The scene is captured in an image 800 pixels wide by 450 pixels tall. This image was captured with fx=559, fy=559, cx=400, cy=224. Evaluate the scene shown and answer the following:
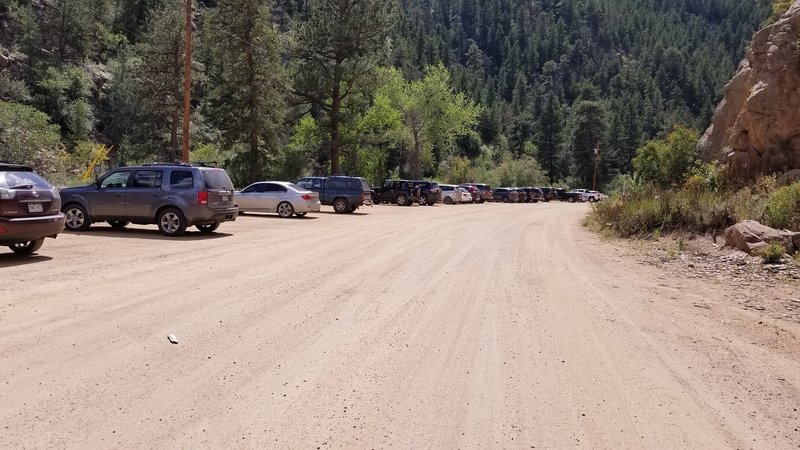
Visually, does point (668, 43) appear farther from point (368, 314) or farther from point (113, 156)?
point (368, 314)

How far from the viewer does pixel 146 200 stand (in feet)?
50.9

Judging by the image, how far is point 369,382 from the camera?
16.1 feet

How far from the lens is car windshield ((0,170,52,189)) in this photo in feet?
32.8

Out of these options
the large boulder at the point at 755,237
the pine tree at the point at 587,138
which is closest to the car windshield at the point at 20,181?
the large boulder at the point at 755,237

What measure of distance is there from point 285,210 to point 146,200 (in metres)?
9.72

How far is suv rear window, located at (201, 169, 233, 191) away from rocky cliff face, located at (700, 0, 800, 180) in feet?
60.1

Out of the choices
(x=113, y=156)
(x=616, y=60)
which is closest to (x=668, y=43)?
(x=616, y=60)

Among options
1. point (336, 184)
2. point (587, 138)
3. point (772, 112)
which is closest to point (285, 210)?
point (336, 184)

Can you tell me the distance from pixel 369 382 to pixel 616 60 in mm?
208470

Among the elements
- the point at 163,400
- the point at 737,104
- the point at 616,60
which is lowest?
the point at 163,400

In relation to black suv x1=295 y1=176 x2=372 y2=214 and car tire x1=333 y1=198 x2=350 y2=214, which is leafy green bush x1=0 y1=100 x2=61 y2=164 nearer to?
black suv x1=295 y1=176 x2=372 y2=214

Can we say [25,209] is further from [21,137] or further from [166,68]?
[166,68]

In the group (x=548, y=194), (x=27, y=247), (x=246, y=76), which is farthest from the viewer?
(x=548, y=194)

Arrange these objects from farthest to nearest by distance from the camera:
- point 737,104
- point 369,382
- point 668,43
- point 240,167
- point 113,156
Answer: point 668,43 < point 113,156 < point 240,167 < point 737,104 < point 369,382
